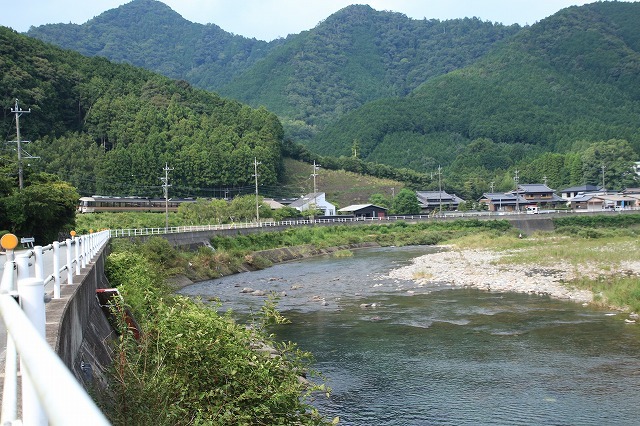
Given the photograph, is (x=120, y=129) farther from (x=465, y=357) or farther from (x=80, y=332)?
(x=80, y=332)

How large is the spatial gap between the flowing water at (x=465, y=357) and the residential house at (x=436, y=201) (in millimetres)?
78740

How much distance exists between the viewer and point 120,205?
7644 cm

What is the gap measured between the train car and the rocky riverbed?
41343 mm

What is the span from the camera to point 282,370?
908 cm

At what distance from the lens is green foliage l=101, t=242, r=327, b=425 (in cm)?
724

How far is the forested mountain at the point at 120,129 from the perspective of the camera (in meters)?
93.8

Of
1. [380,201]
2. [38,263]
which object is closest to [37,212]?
[38,263]

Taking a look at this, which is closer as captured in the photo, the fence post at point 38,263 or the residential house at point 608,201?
the fence post at point 38,263

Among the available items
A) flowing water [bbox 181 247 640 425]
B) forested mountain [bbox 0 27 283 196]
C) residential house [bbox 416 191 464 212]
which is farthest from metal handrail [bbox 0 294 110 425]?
residential house [bbox 416 191 464 212]

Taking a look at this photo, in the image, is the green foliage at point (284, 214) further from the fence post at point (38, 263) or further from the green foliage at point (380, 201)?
the fence post at point (38, 263)

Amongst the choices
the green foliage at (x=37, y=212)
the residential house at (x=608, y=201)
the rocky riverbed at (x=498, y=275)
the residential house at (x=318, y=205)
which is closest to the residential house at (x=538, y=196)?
the residential house at (x=608, y=201)

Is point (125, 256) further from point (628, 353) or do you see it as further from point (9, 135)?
point (9, 135)

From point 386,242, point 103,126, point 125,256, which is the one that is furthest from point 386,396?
point 103,126

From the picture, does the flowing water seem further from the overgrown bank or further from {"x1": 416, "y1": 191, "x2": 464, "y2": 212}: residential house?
{"x1": 416, "y1": 191, "x2": 464, "y2": 212}: residential house
